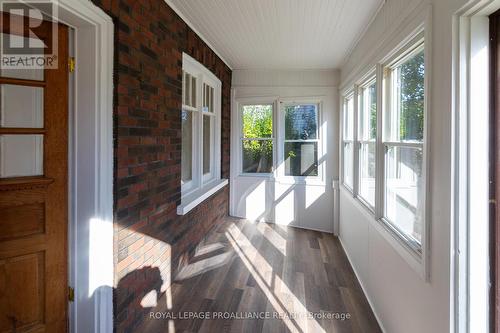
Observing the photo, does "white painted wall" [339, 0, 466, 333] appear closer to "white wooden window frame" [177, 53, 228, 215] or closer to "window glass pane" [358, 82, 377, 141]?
"window glass pane" [358, 82, 377, 141]

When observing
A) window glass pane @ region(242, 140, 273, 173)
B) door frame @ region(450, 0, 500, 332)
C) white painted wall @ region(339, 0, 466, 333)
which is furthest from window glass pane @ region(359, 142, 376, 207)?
window glass pane @ region(242, 140, 273, 173)

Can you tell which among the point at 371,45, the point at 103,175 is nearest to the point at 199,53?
the point at 371,45

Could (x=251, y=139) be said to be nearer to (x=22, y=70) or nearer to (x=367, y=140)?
(x=367, y=140)

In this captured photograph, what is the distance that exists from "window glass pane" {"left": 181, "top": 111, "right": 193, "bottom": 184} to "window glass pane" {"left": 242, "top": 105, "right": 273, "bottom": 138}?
1753 mm

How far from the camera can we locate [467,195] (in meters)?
1.27

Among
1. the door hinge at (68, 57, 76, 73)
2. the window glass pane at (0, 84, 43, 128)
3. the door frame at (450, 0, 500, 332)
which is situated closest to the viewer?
the door frame at (450, 0, 500, 332)

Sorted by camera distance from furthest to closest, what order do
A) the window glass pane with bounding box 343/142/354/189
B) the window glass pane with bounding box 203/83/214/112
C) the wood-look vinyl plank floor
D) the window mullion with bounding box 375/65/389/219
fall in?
the window glass pane with bounding box 343/142/354/189
the window glass pane with bounding box 203/83/214/112
the window mullion with bounding box 375/65/389/219
the wood-look vinyl plank floor

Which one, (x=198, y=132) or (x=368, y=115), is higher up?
(x=368, y=115)

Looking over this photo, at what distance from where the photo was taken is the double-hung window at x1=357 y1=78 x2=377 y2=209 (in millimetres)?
2842

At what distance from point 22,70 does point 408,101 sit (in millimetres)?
2433

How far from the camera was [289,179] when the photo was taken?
4.91m


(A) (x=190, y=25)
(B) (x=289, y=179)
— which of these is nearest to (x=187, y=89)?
(A) (x=190, y=25)

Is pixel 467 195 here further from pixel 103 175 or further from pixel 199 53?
pixel 199 53

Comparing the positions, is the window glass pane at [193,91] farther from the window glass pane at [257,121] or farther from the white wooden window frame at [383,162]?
the white wooden window frame at [383,162]
